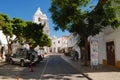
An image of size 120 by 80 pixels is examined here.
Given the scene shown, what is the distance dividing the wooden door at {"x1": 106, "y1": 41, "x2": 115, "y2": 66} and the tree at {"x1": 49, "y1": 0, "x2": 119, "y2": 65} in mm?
2500

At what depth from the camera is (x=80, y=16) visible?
2700 centimetres

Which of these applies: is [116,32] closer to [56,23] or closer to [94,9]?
[94,9]

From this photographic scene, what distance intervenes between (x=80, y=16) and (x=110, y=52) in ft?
19.6

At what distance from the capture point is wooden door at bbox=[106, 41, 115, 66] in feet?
93.8

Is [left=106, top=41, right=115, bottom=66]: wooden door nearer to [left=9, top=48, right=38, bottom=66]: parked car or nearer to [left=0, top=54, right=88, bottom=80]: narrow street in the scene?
[left=0, top=54, right=88, bottom=80]: narrow street

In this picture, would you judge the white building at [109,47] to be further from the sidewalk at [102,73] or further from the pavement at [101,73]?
the sidewalk at [102,73]

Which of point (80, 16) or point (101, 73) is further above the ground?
point (80, 16)

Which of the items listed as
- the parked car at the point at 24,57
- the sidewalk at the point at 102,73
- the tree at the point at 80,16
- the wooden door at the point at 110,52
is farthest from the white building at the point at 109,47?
the parked car at the point at 24,57

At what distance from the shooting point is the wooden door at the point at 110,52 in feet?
93.8

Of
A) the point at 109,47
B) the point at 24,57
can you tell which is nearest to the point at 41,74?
the point at 24,57

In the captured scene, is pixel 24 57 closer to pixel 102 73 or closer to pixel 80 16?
pixel 80 16

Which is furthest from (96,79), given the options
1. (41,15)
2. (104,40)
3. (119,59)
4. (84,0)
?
A: (41,15)

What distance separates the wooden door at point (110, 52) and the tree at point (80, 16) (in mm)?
2500

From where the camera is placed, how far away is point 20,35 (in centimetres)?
3784
